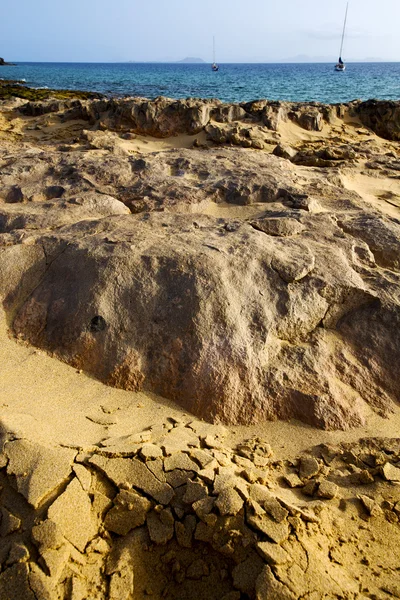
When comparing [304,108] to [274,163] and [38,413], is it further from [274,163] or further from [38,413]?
[38,413]

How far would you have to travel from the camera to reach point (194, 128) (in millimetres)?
7984

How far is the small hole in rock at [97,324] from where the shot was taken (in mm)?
2654

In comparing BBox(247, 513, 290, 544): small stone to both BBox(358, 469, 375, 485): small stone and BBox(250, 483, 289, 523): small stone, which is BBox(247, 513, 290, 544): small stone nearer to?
BBox(250, 483, 289, 523): small stone

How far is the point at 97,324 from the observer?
267 cm

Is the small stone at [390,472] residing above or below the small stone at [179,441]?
below

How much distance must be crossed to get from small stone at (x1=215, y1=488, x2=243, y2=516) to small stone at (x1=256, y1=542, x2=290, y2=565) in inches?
5.9

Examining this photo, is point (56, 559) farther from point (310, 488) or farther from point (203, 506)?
point (310, 488)

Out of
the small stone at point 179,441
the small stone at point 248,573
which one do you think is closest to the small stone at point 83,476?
the small stone at point 179,441

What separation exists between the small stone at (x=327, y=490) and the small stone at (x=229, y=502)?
0.47 meters

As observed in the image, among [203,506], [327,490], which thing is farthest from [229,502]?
[327,490]

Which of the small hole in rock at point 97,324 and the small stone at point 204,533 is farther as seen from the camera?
the small hole in rock at point 97,324

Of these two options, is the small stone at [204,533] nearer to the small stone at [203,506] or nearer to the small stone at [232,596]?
the small stone at [203,506]

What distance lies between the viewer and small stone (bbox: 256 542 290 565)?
1528 mm

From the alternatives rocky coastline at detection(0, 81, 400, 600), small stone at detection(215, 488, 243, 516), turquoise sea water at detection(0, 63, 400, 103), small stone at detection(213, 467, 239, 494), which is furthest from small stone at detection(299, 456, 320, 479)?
turquoise sea water at detection(0, 63, 400, 103)
